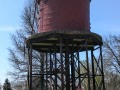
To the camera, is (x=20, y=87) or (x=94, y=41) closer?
(x=94, y=41)

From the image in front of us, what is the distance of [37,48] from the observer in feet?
65.5

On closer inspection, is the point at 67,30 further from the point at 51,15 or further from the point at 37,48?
the point at 37,48

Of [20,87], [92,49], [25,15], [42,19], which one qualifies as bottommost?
[20,87]

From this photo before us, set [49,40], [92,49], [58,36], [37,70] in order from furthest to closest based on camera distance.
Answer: [37,70] < [92,49] < [49,40] < [58,36]

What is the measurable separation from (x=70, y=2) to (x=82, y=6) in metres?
0.71

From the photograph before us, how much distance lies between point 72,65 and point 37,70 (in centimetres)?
1179

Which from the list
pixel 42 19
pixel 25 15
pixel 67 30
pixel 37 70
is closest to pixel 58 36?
pixel 67 30

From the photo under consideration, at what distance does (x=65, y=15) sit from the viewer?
17516 millimetres

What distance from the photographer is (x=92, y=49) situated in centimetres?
1981

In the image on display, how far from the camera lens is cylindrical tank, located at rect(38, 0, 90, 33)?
17.5 metres

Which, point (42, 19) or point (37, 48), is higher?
point (42, 19)

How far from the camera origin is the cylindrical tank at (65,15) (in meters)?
17.5

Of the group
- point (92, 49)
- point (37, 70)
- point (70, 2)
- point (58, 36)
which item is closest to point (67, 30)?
point (58, 36)

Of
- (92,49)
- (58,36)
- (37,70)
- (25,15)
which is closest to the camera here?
(58,36)
